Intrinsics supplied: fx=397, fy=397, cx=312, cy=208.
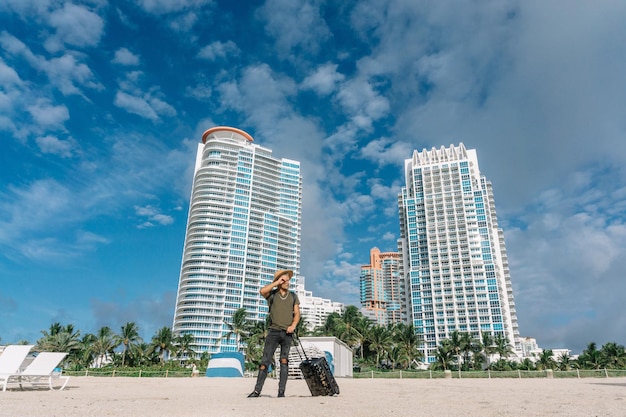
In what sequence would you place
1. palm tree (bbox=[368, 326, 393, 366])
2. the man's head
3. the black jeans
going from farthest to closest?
palm tree (bbox=[368, 326, 393, 366])
the man's head
the black jeans

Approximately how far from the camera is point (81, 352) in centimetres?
6216

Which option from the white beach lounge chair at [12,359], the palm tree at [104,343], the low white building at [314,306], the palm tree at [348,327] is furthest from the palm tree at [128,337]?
the low white building at [314,306]

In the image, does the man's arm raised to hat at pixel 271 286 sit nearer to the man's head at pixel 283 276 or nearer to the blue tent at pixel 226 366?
the man's head at pixel 283 276

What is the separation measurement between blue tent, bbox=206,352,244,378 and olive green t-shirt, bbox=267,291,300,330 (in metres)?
30.6

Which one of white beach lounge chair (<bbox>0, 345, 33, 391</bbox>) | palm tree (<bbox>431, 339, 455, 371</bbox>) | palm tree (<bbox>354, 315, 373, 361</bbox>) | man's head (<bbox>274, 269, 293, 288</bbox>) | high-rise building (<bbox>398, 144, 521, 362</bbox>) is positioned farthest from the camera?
high-rise building (<bbox>398, 144, 521, 362</bbox>)

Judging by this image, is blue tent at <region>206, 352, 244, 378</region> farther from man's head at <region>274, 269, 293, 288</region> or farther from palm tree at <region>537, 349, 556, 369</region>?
palm tree at <region>537, 349, 556, 369</region>

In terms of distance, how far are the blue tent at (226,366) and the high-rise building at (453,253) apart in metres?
83.7

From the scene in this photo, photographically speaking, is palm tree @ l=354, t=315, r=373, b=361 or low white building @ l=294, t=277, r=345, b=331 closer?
palm tree @ l=354, t=315, r=373, b=361

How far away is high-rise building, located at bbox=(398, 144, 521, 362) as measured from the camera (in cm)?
10444

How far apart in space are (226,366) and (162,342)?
134 feet

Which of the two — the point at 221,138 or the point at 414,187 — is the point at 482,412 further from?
the point at 221,138

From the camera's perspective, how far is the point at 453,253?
112250 millimetres

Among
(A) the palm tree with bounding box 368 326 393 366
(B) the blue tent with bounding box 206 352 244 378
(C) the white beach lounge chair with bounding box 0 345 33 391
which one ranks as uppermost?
(A) the palm tree with bounding box 368 326 393 366

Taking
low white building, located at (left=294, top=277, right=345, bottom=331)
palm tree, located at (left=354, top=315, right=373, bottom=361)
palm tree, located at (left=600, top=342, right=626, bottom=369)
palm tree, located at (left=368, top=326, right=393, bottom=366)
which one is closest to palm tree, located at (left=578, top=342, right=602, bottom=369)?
palm tree, located at (left=600, top=342, right=626, bottom=369)
